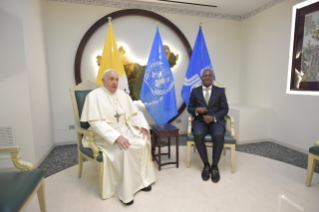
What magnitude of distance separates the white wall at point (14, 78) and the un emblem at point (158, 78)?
6.51 feet

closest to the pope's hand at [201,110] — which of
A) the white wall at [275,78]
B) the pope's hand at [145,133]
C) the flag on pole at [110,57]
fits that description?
the pope's hand at [145,133]

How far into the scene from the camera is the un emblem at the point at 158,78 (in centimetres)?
375

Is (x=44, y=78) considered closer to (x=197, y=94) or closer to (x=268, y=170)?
(x=197, y=94)

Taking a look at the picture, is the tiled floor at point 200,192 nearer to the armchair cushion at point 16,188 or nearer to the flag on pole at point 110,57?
the armchair cushion at point 16,188

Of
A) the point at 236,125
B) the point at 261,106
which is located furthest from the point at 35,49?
the point at 261,106

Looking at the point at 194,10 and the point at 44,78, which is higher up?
the point at 194,10

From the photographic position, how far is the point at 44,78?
3416 millimetres

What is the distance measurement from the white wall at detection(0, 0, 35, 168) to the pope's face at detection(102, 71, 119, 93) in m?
1.25

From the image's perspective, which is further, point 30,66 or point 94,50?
point 94,50

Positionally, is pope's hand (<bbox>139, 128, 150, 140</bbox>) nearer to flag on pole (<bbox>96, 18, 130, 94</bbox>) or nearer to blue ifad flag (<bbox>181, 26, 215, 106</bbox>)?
flag on pole (<bbox>96, 18, 130, 94</bbox>)

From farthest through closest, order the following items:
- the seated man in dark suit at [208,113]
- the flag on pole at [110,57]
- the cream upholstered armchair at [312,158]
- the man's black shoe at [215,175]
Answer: the flag on pole at [110,57], the seated man in dark suit at [208,113], the man's black shoe at [215,175], the cream upholstered armchair at [312,158]

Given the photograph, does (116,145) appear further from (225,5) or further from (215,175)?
(225,5)

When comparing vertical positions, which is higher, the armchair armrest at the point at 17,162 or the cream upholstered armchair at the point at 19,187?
the armchair armrest at the point at 17,162

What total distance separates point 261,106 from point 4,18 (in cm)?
484
